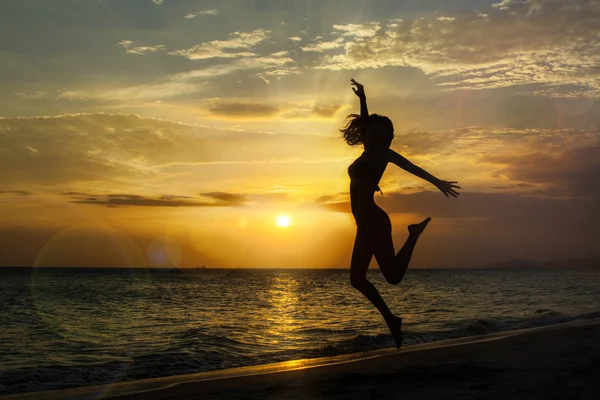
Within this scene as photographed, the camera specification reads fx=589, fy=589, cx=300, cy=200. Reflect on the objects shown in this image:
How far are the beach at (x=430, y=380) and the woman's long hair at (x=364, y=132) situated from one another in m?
2.86

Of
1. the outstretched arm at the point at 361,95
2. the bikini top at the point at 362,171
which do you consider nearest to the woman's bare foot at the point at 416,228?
the bikini top at the point at 362,171

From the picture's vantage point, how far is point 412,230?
24.7 ft

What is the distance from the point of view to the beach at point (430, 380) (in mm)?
6168

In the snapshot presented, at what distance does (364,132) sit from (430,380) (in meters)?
3.08

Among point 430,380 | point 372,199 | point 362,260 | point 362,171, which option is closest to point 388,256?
point 362,260

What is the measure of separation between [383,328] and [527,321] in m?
5.67

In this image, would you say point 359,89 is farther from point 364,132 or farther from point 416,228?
point 416,228

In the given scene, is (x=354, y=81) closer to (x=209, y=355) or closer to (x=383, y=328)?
(x=209, y=355)

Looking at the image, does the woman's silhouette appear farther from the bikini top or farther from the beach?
the beach

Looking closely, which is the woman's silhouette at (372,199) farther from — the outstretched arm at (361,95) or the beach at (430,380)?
the beach at (430,380)

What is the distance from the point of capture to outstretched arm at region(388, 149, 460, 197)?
6785mm

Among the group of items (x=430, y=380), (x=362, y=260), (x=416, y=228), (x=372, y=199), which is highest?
(x=372, y=199)

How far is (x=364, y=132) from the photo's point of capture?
283 inches

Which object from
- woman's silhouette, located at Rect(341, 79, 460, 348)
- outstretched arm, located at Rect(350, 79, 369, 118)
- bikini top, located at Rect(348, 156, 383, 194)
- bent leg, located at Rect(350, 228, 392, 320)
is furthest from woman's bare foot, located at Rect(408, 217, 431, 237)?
outstretched arm, located at Rect(350, 79, 369, 118)
